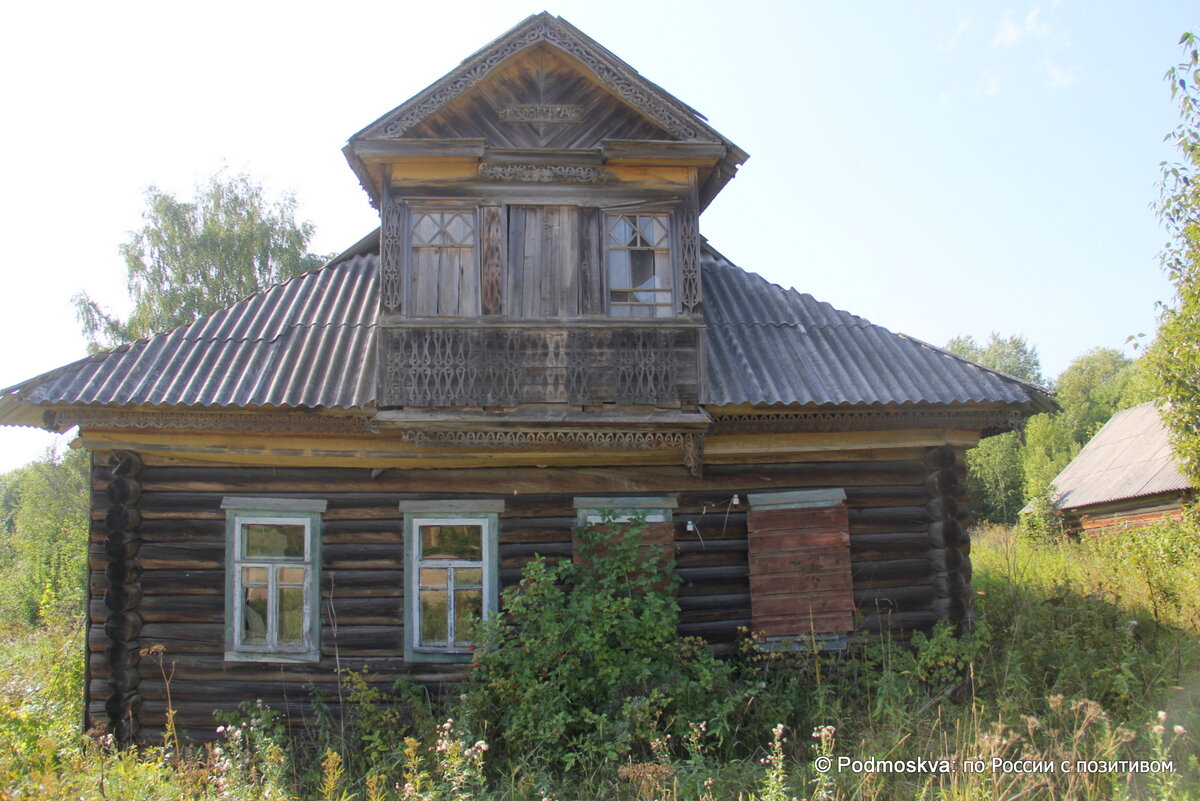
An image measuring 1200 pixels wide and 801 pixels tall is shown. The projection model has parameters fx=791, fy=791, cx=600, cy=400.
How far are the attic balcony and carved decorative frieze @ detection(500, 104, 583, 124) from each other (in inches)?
87.6

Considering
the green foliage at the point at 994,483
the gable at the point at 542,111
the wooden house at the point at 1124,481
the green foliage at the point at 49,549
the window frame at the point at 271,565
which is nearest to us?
the window frame at the point at 271,565

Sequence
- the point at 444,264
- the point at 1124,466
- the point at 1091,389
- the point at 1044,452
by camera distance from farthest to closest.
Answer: the point at 1091,389, the point at 1044,452, the point at 1124,466, the point at 444,264

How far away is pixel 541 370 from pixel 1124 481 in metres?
19.8

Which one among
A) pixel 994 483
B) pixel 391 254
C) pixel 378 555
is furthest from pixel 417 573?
pixel 994 483

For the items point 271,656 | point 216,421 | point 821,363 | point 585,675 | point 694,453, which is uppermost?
point 821,363

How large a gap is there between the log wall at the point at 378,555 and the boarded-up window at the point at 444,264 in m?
1.66

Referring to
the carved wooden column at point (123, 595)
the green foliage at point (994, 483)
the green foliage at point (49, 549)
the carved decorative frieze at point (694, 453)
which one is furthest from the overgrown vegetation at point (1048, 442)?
the green foliage at point (49, 549)

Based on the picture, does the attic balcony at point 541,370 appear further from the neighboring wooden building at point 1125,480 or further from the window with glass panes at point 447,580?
the neighboring wooden building at point 1125,480

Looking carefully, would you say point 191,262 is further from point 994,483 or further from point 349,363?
point 994,483

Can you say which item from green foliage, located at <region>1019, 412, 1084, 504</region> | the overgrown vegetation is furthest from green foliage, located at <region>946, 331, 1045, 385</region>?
green foliage, located at <region>1019, 412, 1084, 504</region>

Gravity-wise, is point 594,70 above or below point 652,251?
above

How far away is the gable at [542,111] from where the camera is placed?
8109 millimetres

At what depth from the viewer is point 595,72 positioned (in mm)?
8023

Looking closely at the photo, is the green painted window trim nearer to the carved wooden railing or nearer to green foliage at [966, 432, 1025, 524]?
the carved wooden railing
